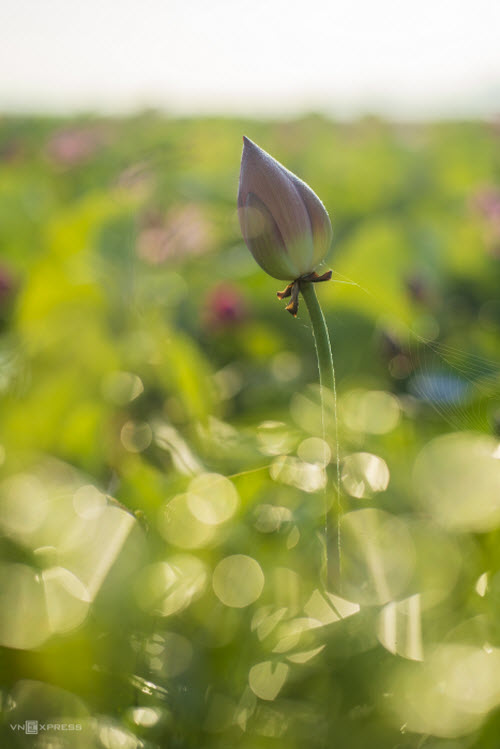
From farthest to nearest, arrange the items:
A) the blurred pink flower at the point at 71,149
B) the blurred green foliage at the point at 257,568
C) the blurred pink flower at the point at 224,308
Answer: the blurred pink flower at the point at 71,149 → the blurred pink flower at the point at 224,308 → the blurred green foliage at the point at 257,568

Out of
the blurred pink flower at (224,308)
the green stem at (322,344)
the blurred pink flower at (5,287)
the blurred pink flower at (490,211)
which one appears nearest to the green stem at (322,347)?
the green stem at (322,344)

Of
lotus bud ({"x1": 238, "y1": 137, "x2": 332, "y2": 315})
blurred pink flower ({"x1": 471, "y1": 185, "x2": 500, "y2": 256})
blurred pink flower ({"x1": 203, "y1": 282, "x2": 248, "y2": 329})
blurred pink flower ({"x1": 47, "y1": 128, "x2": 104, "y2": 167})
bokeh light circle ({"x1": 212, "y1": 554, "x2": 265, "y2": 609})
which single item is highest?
lotus bud ({"x1": 238, "y1": 137, "x2": 332, "y2": 315})

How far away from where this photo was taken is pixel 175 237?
47.0 inches

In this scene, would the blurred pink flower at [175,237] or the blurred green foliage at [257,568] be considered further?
the blurred pink flower at [175,237]

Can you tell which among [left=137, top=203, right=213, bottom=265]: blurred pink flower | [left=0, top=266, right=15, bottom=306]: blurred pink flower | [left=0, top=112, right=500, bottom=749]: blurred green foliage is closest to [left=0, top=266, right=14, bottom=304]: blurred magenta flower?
[left=0, top=266, right=15, bottom=306]: blurred pink flower

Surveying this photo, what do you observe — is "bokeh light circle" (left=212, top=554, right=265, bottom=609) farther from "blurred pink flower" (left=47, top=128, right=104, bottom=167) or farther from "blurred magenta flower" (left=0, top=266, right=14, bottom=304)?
"blurred pink flower" (left=47, top=128, right=104, bottom=167)

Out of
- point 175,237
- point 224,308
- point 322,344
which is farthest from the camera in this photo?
point 175,237

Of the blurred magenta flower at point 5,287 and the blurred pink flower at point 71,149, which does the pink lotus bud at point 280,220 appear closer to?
the blurred magenta flower at point 5,287

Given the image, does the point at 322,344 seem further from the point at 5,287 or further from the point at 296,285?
the point at 5,287

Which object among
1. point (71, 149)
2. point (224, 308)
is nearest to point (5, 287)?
point (224, 308)

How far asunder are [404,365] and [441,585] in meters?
0.34

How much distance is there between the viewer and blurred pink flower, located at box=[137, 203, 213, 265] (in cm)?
118

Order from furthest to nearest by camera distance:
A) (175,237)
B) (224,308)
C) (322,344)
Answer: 1. (175,237)
2. (224,308)
3. (322,344)

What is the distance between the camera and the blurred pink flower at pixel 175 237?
1.18m
